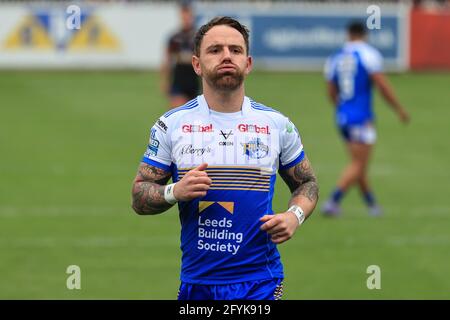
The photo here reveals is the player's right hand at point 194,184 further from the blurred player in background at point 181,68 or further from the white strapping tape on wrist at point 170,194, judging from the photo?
the blurred player in background at point 181,68

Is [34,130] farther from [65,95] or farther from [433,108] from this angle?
[433,108]

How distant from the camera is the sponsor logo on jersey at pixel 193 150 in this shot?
663 cm

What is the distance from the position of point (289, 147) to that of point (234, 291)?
937mm

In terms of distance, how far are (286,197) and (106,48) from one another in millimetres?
16628

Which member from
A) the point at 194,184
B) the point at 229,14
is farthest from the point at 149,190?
the point at 229,14

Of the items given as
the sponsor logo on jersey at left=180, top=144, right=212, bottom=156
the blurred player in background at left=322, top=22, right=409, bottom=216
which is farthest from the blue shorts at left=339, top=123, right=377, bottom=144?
the sponsor logo on jersey at left=180, top=144, right=212, bottom=156

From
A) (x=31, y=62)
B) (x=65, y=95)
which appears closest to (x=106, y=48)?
(x=31, y=62)

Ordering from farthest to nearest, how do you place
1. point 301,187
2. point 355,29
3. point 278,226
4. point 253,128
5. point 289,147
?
point 355,29
point 301,187
point 289,147
point 253,128
point 278,226

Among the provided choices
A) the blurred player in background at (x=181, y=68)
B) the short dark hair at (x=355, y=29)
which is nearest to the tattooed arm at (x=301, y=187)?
the short dark hair at (x=355, y=29)

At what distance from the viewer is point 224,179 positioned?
21.7 ft

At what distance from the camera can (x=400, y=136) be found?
2284 centimetres

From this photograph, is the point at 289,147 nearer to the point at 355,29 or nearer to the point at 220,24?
the point at 220,24

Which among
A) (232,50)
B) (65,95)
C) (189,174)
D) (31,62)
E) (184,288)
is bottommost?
(184,288)

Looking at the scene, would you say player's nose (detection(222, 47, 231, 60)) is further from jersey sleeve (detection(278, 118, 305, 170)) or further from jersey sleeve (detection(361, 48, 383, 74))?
jersey sleeve (detection(361, 48, 383, 74))
